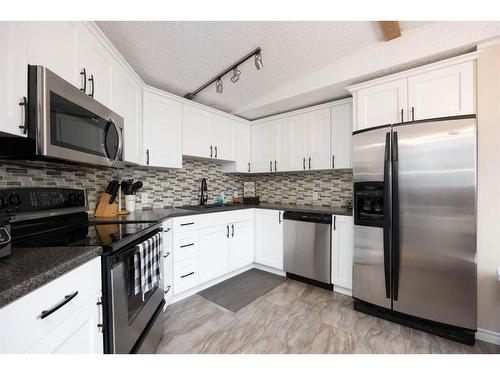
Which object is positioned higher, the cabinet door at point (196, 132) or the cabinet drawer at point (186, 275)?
the cabinet door at point (196, 132)

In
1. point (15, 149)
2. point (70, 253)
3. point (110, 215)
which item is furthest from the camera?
point (110, 215)

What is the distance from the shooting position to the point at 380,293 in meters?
1.93

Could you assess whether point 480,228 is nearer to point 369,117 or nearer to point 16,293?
point 369,117

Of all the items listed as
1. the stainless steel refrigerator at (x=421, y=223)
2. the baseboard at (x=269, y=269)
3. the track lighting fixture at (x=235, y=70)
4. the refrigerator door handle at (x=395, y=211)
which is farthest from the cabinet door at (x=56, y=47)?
the baseboard at (x=269, y=269)

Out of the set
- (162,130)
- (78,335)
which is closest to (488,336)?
(78,335)

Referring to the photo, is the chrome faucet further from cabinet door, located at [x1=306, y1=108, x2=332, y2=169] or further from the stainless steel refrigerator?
the stainless steel refrigerator

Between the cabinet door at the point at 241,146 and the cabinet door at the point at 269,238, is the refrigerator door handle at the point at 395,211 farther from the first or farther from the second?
the cabinet door at the point at 241,146

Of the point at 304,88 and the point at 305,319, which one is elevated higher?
the point at 304,88

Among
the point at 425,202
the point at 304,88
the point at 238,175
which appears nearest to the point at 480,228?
the point at 425,202

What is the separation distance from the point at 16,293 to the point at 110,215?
5.14 ft

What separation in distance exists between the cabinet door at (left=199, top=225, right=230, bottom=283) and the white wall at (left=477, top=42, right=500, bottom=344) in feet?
7.46

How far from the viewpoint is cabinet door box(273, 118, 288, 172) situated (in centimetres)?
307

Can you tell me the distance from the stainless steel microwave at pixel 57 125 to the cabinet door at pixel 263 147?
2195 mm

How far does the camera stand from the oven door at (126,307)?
3.37 feet
